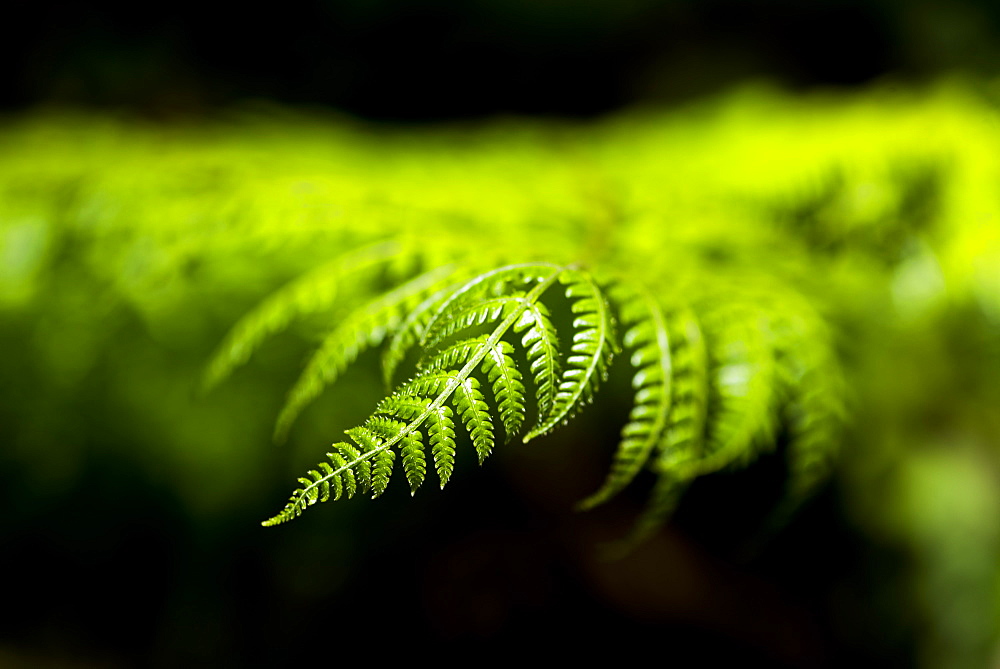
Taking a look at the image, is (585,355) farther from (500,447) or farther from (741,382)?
(500,447)

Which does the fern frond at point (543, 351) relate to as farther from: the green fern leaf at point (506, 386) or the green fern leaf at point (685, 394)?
the green fern leaf at point (685, 394)

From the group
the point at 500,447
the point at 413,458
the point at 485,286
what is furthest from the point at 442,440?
the point at 500,447

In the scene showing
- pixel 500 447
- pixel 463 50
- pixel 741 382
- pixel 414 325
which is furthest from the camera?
pixel 463 50

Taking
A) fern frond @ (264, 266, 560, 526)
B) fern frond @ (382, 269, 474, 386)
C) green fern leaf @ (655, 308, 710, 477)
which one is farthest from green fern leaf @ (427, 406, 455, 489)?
green fern leaf @ (655, 308, 710, 477)

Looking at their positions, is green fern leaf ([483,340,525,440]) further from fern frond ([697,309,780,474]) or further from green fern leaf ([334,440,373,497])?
fern frond ([697,309,780,474])

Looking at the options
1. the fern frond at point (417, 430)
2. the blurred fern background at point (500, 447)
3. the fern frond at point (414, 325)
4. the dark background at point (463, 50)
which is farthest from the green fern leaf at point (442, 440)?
the dark background at point (463, 50)

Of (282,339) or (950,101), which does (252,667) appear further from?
(950,101)

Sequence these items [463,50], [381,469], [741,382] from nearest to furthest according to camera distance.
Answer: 1. [381,469]
2. [741,382]
3. [463,50]

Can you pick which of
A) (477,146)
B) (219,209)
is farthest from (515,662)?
(477,146)
